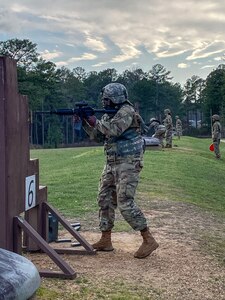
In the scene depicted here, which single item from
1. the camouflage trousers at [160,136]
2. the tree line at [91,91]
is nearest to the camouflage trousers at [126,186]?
the camouflage trousers at [160,136]

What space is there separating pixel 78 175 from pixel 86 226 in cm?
786

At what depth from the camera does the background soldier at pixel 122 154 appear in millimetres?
5801

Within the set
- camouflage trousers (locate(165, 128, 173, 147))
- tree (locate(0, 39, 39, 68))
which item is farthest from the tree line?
camouflage trousers (locate(165, 128, 173, 147))

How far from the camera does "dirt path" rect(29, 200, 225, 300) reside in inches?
193

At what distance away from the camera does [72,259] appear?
591 centimetres

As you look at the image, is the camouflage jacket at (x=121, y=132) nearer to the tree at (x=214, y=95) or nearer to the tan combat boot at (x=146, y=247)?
the tan combat boot at (x=146, y=247)

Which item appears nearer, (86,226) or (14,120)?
(14,120)

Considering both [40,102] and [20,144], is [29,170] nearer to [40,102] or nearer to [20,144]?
[20,144]

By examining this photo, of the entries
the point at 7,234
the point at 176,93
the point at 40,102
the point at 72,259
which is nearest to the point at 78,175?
the point at 72,259

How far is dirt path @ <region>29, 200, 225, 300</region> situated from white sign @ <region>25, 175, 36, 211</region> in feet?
2.05

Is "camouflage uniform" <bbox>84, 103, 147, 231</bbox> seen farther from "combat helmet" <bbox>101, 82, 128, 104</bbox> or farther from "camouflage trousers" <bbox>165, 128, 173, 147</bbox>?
"camouflage trousers" <bbox>165, 128, 173, 147</bbox>

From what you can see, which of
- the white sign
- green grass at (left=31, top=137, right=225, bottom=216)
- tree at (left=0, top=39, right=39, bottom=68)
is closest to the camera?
the white sign

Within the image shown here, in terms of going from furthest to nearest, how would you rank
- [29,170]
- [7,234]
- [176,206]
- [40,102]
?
[40,102]
[176,206]
[29,170]
[7,234]

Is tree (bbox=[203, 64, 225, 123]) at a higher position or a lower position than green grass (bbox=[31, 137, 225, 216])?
higher
